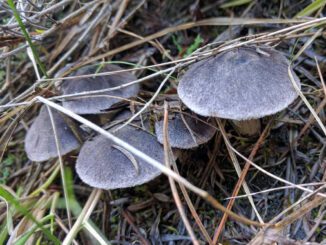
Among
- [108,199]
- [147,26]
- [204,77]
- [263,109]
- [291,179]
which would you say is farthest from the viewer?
[147,26]

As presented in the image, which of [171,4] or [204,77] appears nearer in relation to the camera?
[204,77]

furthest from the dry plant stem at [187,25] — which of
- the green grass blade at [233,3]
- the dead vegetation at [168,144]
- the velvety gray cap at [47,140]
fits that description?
the velvety gray cap at [47,140]

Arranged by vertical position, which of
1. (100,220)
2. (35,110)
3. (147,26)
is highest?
(147,26)

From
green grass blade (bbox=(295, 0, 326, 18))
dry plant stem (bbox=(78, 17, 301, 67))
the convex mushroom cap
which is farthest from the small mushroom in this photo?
dry plant stem (bbox=(78, 17, 301, 67))

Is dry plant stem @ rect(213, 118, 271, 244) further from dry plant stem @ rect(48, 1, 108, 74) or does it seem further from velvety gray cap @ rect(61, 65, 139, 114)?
dry plant stem @ rect(48, 1, 108, 74)

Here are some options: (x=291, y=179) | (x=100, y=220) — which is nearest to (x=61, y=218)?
(x=100, y=220)

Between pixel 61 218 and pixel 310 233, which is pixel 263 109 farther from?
pixel 61 218

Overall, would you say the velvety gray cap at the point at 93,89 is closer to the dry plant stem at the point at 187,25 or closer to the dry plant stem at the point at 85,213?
the dry plant stem at the point at 187,25
